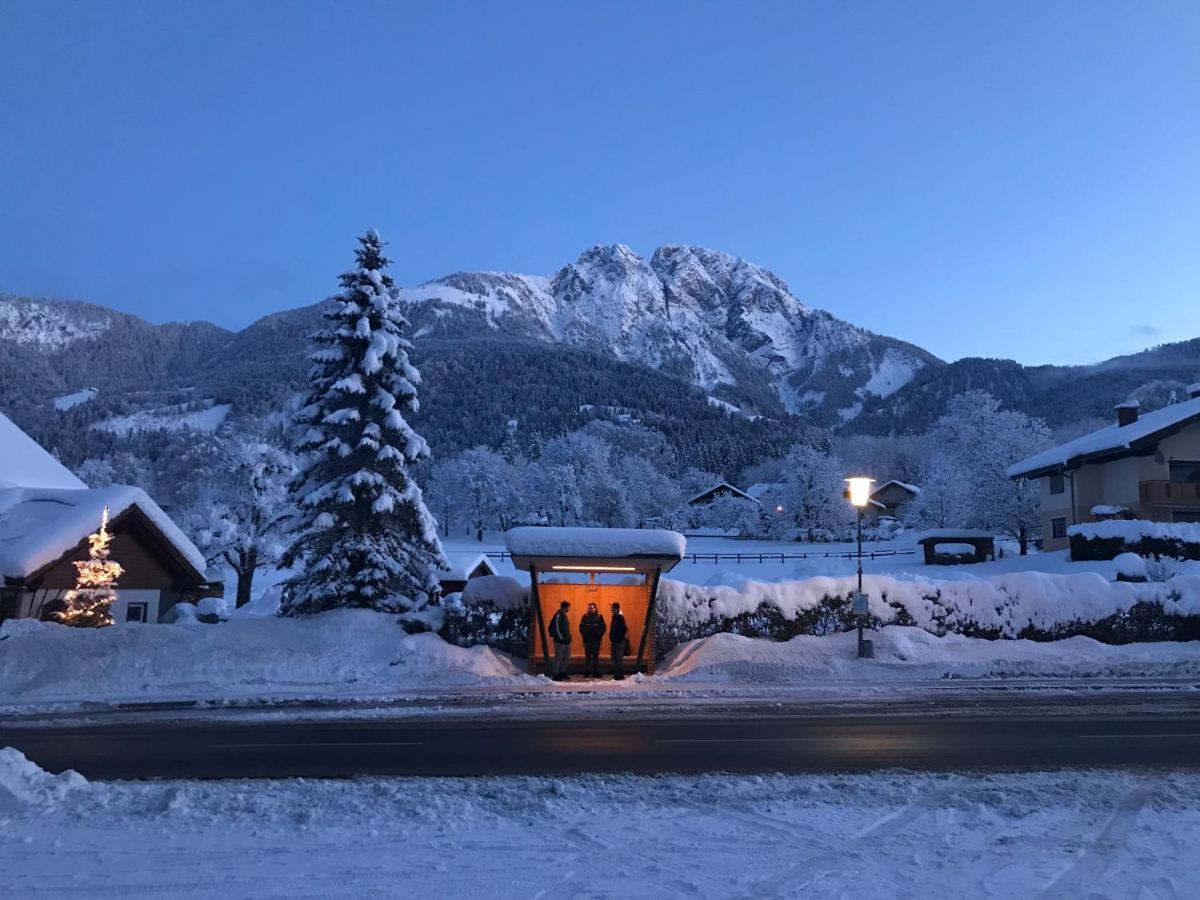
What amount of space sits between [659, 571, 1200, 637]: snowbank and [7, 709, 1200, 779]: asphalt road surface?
9095mm

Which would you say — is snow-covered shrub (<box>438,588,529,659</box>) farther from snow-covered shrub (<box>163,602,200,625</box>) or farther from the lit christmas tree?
snow-covered shrub (<box>163,602,200,625</box>)

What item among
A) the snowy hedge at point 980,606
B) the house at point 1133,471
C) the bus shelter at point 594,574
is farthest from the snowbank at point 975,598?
the house at point 1133,471

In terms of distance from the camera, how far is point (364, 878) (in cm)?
661

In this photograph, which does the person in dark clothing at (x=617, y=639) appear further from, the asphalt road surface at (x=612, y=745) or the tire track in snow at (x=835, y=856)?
the tire track in snow at (x=835, y=856)

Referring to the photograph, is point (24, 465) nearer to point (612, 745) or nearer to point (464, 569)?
point (464, 569)

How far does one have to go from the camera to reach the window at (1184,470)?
4394 cm

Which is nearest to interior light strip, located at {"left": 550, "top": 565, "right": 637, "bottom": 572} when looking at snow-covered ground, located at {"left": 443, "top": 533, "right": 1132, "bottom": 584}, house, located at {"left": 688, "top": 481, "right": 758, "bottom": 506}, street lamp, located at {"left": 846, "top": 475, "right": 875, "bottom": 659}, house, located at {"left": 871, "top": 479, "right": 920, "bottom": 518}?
street lamp, located at {"left": 846, "top": 475, "right": 875, "bottom": 659}

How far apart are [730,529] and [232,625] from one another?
269 feet

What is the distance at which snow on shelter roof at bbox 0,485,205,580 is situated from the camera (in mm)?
26000

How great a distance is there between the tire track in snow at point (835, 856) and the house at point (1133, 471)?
3944 cm

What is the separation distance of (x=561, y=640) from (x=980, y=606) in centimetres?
1200

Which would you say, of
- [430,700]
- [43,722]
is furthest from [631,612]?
[43,722]

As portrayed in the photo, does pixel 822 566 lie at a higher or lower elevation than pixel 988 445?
lower

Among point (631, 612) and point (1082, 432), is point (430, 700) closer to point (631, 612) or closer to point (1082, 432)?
point (631, 612)
